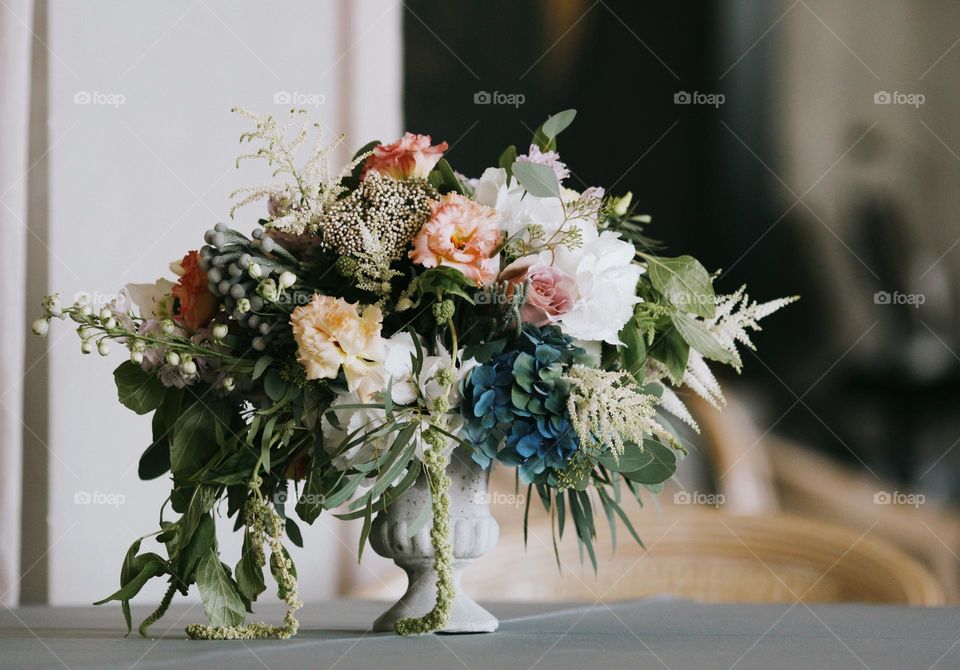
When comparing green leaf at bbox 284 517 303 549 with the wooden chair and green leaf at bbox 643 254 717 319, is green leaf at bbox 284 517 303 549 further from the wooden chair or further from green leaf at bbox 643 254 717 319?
the wooden chair

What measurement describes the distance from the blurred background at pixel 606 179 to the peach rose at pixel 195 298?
89cm

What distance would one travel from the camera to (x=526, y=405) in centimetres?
82

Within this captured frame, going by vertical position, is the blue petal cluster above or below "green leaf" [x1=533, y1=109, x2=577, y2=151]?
below

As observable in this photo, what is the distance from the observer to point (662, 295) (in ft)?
3.08

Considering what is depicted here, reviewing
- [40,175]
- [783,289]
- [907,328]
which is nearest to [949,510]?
[907,328]

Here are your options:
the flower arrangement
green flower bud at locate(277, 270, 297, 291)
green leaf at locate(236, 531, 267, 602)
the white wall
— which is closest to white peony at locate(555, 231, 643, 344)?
A: the flower arrangement

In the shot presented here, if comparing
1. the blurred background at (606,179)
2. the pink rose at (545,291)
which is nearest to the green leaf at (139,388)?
the pink rose at (545,291)

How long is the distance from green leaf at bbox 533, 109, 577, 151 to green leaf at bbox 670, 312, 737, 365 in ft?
0.64

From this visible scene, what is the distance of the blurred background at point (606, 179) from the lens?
Answer: 5.52ft

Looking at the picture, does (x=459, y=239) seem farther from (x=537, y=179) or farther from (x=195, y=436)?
(x=195, y=436)

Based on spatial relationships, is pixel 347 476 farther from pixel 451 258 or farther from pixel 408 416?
pixel 451 258

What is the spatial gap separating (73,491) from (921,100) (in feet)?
5.38

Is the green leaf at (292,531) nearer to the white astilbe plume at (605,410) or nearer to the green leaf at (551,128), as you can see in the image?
the white astilbe plume at (605,410)

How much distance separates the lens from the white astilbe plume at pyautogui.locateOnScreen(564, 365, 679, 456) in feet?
2.57
